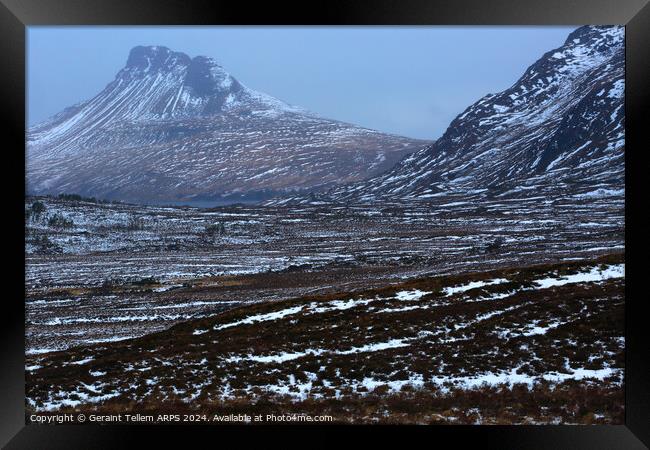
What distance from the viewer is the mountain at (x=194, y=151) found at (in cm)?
7450

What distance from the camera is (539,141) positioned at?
117938 millimetres

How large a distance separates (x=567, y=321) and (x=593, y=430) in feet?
22.2

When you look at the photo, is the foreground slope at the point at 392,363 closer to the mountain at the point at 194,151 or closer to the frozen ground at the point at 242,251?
the frozen ground at the point at 242,251

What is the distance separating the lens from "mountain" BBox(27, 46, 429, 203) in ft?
244

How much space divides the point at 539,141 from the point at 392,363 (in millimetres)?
119802

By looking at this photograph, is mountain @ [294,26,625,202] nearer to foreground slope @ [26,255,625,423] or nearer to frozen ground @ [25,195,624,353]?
frozen ground @ [25,195,624,353]

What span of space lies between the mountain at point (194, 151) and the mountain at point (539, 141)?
7.87 meters

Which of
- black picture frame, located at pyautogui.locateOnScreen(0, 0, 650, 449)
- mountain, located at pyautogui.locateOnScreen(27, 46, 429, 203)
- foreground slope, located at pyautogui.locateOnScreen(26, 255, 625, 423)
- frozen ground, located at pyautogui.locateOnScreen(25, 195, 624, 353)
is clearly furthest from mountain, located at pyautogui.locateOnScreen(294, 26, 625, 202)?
black picture frame, located at pyautogui.locateOnScreen(0, 0, 650, 449)

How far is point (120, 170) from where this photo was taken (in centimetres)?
8244

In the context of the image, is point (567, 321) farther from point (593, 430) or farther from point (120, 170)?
point (120, 170)

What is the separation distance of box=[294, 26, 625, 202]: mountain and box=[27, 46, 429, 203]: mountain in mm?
7873
